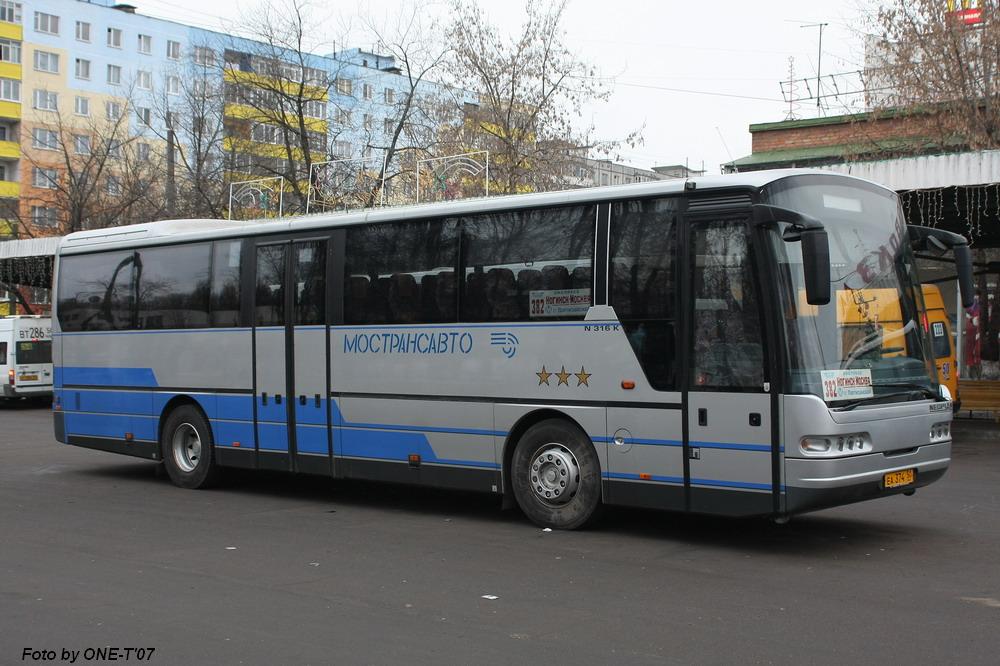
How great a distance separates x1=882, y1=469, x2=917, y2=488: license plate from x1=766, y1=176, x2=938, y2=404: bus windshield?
643mm

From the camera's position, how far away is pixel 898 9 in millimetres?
24484

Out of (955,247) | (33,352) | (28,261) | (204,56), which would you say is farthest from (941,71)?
(204,56)

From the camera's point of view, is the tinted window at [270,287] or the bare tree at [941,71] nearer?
the tinted window at [270,287]

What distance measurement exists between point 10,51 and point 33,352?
163ft

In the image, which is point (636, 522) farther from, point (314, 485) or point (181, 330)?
point (181, 330)

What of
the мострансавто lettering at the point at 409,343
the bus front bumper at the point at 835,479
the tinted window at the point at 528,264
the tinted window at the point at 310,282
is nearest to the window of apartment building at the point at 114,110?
the tinted window at the point at 310,282

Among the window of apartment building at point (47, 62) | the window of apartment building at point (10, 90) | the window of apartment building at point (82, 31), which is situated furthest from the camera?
the window of apartment building at point (82, 31)

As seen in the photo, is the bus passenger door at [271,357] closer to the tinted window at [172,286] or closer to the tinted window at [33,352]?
the tinted window at [172,286]

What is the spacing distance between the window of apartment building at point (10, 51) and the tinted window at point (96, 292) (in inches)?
2592

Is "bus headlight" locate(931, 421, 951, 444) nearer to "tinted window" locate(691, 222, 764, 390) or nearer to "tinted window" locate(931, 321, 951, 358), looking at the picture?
"tinted window" locate(691, 222, 764, 390)

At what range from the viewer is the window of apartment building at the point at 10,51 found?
74.3 m

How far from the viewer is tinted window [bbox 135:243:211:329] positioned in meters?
14.1

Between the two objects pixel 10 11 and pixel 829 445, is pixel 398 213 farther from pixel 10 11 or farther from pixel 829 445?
pixel 10 11

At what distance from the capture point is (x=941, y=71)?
23844 mm
